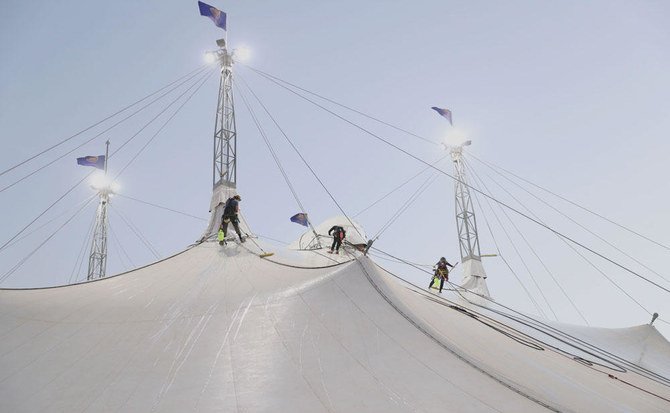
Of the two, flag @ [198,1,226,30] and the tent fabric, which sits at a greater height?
flag @ [198,1,226,30]

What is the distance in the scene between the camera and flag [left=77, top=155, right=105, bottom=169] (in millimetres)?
17678

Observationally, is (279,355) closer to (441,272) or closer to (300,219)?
(441,272)

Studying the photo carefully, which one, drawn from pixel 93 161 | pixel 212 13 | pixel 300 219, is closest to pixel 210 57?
pixel 212 13

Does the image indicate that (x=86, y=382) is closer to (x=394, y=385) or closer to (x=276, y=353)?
(x=276, y=353)

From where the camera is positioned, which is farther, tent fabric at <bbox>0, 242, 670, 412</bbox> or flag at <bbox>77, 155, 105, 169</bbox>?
flag at <bbox>77, 155, 105, 169</bbox>

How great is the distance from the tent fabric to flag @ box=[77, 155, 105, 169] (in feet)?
43.9

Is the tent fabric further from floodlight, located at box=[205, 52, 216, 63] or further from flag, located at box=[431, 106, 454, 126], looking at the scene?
flag, located at box=[431, 106, 454, 126]

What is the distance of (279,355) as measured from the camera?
3996 millimetres

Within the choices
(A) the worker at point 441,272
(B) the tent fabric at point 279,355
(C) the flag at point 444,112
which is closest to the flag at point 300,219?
(C) the flag at point 444,112

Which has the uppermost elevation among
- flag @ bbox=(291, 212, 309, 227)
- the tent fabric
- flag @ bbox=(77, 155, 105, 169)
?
flag @ bbox=(77, 155, 105, 169)

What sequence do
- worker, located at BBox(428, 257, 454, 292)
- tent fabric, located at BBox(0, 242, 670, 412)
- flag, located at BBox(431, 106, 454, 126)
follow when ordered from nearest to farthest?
1. tent fabric, located at BBox(0, 242, 670, 412)
2. worker, located at BBox(428, 257, 454, 292)
3. flag, located at BBox(431, 106, 454, 126)

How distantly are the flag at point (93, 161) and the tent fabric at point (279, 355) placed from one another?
13.4 m

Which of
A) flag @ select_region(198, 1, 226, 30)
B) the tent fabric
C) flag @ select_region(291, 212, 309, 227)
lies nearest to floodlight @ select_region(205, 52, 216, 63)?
flag @ select_region(198, 1, 226, 30)

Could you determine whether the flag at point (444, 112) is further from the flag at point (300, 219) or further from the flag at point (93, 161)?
the flag at point (93, 161)
